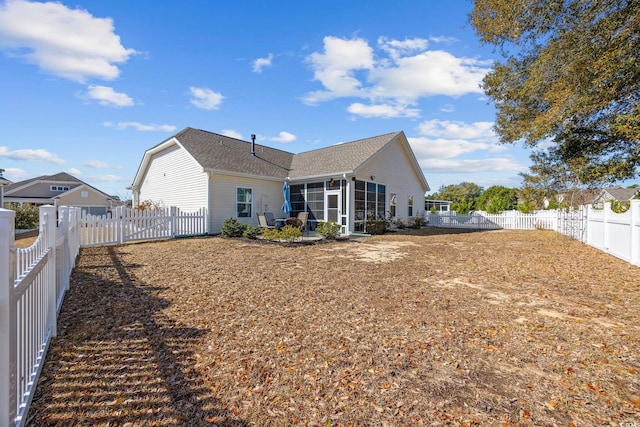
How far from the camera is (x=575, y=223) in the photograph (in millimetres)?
12453

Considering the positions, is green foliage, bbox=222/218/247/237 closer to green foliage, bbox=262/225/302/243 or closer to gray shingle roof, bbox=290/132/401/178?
green foliage, bbox=262/225/302/243

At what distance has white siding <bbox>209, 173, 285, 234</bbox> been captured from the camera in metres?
13.4

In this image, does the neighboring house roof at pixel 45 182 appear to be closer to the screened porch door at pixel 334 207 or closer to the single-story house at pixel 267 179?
the single-story house at pixel 267 179

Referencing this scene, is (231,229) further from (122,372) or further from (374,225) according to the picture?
(122,372)

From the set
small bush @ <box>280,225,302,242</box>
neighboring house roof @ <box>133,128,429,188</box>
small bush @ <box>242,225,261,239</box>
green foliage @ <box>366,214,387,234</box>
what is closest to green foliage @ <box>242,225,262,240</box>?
small bush @ <box>242,225,261,239</box>

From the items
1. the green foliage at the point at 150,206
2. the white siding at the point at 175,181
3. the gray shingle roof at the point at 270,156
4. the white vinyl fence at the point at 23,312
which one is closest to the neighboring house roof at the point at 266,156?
the gray shingle roof at the point at 270,156

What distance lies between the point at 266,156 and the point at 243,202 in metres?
4.66

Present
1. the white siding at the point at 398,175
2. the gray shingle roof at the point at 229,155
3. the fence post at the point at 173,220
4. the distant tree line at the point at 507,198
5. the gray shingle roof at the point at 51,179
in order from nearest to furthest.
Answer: the fence post at the point at 173,220 → the gray shingle roof at the point at 229,155 → the distant tree line at the point at 507,198 → the white siding at the point at 398,175 → the gray shingle roof at the point at 51,179

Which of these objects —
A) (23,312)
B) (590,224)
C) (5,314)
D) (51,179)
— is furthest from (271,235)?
(51,179)

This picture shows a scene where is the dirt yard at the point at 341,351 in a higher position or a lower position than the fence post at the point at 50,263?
lower

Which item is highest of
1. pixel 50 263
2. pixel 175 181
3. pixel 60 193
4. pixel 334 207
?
pixel 60 193

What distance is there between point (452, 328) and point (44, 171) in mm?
47871

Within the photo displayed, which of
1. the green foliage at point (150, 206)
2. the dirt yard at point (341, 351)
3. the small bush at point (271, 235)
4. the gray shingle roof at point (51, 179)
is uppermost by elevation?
the gray shingle roof at point (51, 179)

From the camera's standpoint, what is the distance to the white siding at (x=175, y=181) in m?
13.7
